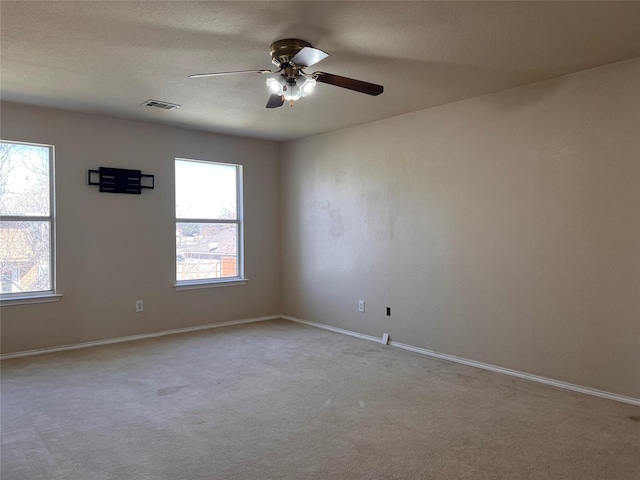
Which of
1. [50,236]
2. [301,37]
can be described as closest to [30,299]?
[50,236]

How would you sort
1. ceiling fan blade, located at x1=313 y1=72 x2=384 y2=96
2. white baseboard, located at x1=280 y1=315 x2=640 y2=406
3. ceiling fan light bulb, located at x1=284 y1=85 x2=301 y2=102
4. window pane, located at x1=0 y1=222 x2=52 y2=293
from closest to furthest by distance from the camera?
ceiling fan blade, located at x1=313 y1=72 x2=384 y2=96, ceiling fan light bulb, located at x1=284 y1=85 x2=301 y2=102, white baseboard, located at x1=280 y1=315 x2=640 y2=406, window pane, located at x1=0 y1=222 x2=52 y2=293

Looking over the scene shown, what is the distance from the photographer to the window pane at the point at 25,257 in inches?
174

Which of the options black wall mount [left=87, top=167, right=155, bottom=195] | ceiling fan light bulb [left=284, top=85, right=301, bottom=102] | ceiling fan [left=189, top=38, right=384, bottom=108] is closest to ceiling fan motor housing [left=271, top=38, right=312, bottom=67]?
ceiling fan [left=189, top=38, right=384, bottom=108]

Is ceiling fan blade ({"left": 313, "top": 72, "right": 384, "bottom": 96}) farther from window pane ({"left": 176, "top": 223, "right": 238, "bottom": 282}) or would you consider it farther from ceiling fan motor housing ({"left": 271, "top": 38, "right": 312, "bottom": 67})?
window pane ({"left": 176, "top": 223, "right": 238, "bottom": 282})

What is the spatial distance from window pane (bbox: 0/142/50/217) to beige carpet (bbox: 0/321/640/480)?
145 cm

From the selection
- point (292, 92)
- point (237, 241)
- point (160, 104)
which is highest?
point (160, 104)

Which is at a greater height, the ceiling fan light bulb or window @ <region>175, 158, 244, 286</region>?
the ceiling fan light bulb

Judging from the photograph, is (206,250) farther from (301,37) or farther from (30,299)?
(301,37)

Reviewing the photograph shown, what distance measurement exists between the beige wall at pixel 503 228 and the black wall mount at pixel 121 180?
2.10 metres

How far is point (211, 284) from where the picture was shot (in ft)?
18.9

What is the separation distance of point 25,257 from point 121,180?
1196 millimetres

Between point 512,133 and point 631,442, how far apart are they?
7.89 feet

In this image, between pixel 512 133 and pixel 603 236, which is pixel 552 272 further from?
pixel 512 133

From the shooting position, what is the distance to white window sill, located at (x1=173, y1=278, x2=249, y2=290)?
Answer: 5.53 m
